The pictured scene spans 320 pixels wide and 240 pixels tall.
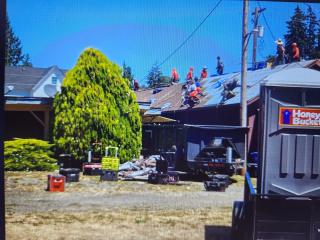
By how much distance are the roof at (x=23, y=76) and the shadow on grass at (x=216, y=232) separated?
1722 mm

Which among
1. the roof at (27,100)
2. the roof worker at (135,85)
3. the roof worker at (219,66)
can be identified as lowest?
the roof at (27,100)

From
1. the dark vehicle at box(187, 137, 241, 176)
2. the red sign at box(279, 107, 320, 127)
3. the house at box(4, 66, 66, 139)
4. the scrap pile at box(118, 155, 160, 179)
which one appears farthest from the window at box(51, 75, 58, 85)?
the red sign at box(279, 107, 320, 127)

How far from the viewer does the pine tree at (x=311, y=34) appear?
399 cm

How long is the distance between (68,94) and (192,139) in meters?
1.09

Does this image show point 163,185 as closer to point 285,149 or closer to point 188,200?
point 188,200

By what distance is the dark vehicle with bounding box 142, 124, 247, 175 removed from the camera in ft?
12.9

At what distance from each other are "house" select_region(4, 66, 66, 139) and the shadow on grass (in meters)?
1.54

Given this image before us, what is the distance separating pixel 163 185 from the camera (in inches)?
158

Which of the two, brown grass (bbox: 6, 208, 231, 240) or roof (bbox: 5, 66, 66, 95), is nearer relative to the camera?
brown grass (bbox: 6, 208, 231, 240)

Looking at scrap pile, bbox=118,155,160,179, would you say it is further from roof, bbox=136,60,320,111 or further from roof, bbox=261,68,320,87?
roof, bbox=261,68,320,87

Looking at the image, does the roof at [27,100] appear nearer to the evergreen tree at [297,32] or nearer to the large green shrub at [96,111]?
the large green shrub at [96,111]

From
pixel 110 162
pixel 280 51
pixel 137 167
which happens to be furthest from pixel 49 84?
pixel 280 51

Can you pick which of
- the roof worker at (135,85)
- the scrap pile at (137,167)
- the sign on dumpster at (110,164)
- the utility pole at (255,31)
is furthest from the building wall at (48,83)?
the utility pole at (255,31)

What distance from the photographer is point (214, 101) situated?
413 centimetres
